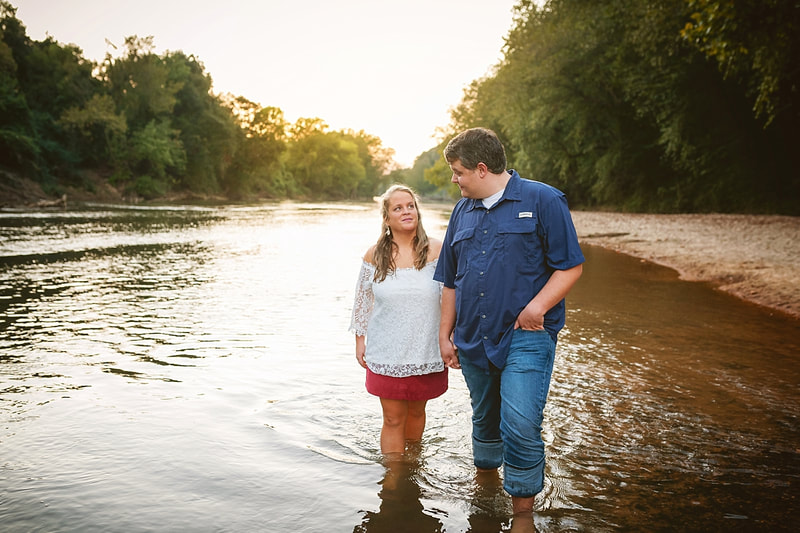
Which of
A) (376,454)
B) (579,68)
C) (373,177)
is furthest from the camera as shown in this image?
(373,177)

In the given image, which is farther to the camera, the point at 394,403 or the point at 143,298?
the point at 143,298

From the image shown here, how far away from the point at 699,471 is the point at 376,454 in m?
2.03

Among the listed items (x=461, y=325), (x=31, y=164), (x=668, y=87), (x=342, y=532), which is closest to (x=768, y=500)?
(x=461, y=325)

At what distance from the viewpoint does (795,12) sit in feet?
34.5

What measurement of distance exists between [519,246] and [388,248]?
101 cm

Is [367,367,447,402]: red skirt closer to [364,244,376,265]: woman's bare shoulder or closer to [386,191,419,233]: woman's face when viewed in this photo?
[364,244,376,265]: woman's bare shoulder

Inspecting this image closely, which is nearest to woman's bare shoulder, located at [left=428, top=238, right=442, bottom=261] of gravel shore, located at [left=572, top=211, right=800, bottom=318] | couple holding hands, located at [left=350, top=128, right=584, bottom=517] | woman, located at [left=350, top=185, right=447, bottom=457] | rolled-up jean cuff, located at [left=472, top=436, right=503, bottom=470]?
woman, located at [left=350, top=185, right=447, bottom=457]

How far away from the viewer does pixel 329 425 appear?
4.82 meters

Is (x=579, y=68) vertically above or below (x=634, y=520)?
above

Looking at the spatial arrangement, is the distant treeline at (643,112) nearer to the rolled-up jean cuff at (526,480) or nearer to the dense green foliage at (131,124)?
the rolled-up jean cuff at (526,480)

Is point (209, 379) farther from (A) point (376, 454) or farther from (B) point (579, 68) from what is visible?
(B) point (579, 68)

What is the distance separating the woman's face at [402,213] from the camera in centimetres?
375

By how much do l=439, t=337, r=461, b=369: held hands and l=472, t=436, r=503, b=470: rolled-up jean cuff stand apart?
19.0 inches

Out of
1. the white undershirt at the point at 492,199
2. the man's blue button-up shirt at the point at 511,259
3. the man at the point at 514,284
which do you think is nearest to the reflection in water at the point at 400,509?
the man at the point at 514,284
